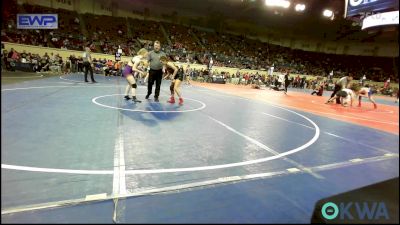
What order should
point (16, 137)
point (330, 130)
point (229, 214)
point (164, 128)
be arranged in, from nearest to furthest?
point (229, 214)
point (16, 137)
point (164, 128)
point (330, 130)

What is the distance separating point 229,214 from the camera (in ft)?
7.52

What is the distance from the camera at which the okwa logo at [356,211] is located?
5.20ft

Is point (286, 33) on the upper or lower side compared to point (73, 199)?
upper

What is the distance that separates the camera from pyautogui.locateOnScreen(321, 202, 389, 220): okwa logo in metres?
1.59

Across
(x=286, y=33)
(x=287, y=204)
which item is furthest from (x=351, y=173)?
(x=286, y=33)

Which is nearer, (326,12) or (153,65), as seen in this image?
(153,65)

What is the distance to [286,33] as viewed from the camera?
43.0 metres

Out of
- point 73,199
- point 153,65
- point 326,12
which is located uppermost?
point 326,12

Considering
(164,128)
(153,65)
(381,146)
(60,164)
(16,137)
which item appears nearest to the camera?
(60,164)

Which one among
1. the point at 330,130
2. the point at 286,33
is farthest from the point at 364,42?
the point at 330,130

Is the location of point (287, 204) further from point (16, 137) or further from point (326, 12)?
point (326, 12)

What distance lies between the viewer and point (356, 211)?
1.70 metres

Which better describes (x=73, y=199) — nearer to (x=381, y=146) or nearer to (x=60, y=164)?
(x=60, y=164)

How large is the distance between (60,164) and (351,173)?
3.63 m
